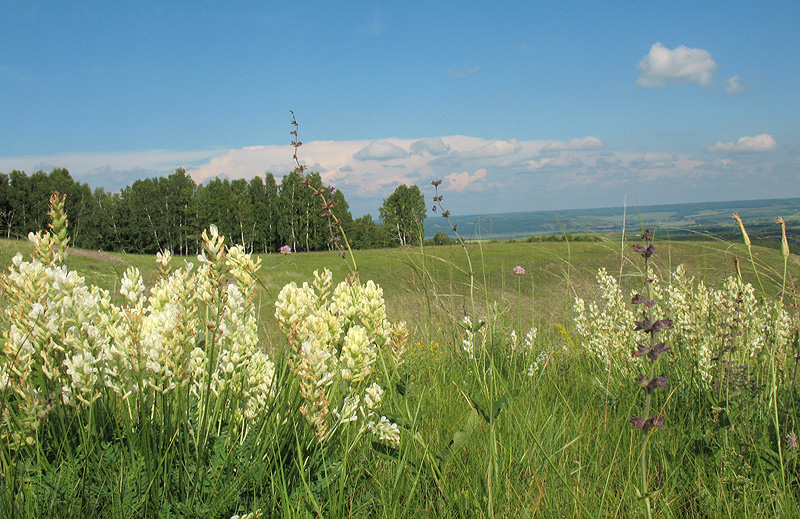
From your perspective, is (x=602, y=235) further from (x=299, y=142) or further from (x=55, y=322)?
(x=55, y=322)

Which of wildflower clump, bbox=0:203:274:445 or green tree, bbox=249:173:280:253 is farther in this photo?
green tree, bbox=249:173:280:253

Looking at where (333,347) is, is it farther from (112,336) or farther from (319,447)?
(112,336)

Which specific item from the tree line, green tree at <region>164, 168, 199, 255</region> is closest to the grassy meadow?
the tree line

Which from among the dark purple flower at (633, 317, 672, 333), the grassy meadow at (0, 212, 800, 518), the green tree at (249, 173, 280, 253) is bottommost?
the grassy meadow at (0, 212, 800, 518)

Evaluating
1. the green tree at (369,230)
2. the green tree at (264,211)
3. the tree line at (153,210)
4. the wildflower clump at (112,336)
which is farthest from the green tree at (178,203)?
the wildflower clump at (112,336)

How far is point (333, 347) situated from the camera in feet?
7.14

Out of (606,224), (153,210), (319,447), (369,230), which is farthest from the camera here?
(153,210)

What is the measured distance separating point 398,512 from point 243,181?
80.8m

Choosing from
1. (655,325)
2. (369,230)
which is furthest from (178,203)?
(655,325)

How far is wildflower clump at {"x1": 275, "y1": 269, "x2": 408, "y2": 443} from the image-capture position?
5.81 ft

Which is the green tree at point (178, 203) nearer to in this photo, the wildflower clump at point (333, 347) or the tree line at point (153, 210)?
the tree line at point (153, 210)

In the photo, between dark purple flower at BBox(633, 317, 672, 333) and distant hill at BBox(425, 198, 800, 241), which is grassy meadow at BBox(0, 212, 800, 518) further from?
distant hill at BBox(425, 198, 800, 241)

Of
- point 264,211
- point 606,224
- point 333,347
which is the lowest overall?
point 333,347

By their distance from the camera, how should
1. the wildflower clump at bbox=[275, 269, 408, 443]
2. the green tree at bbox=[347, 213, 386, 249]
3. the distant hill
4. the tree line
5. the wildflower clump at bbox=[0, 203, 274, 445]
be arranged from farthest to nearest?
the tree line
the green tree at bbox=[347, 213, 386, 249]
the distant hill
the wildflower clump at bbox=[275, 269, 408, 443]
the wildflower clump at bbox=[0, 203, 274, 445]
